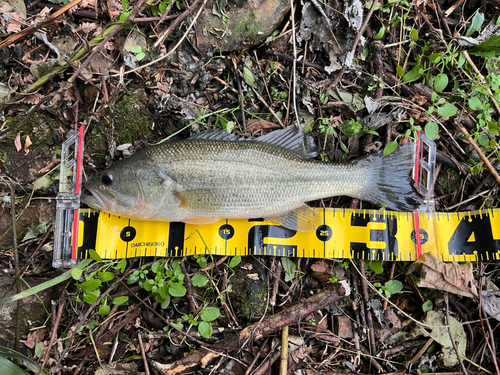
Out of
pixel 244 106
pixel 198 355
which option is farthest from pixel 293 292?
pixel 244 106

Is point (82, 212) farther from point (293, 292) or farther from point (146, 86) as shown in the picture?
point (293, 292)

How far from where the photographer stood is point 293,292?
12.5 ft

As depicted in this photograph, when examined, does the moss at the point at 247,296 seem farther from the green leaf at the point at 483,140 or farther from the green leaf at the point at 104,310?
the green leaf at the point at 483,140

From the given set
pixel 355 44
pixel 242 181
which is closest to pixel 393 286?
pixel 242 181

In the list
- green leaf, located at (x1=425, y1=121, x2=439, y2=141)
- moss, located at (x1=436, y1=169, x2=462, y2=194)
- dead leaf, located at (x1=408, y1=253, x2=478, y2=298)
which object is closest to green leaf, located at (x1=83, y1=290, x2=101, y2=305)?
dead leaf, located at (x1=408, y1=253, x2=478, y2=298)

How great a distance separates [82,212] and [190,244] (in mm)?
1337

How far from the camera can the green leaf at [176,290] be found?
3.52 metres

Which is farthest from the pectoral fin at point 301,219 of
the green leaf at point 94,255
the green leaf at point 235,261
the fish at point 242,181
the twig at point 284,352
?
the green leaf at point 94,255

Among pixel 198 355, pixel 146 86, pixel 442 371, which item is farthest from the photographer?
pixel 146 86

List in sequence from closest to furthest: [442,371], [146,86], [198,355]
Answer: [198,355] < [442,371] < [146,86]

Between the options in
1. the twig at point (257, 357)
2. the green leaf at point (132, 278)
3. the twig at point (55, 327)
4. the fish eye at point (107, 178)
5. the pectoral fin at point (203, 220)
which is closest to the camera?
the twig at point (55, 327)

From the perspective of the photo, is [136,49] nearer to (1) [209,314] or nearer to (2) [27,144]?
(2) [27,144]

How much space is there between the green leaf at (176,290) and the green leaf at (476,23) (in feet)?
15.4

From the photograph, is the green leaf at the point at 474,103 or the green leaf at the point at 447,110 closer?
the green leaf at the point at 447,110
